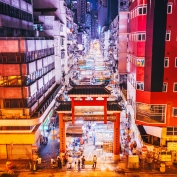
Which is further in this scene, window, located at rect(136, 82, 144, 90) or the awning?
the awning

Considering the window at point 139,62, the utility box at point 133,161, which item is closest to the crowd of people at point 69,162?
the utility box at point 133,161

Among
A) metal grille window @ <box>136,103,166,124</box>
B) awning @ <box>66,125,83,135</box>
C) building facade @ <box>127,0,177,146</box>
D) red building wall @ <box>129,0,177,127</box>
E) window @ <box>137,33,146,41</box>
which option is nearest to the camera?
building facade @ <box>127,0,177,146</box>

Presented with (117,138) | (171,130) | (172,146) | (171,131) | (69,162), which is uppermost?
(171,130)

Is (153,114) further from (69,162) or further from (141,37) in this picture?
(69,162)

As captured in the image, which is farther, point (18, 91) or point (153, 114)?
point (153, 114)

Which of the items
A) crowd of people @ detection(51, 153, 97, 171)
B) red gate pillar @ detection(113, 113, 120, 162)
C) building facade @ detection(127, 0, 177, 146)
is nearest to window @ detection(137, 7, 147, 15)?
building facade @ detection(127, 0, 177, 146)

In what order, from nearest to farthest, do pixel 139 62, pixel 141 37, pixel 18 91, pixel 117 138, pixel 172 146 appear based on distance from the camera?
pixel 18 91 → pixel 141 37 → pixel 172 146 → pixel 139 62 → pixel 117 138

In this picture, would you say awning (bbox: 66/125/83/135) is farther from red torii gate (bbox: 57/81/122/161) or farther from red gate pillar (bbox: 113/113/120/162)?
red gate pillar (bbox: 113/113/120/162)

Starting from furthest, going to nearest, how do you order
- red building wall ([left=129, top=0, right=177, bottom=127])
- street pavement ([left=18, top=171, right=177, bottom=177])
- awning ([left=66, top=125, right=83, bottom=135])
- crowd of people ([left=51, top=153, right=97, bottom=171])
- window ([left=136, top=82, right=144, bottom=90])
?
awning ([left=66, top=125, right=83, bottom=135])
window ([left=136, top=82, right=144, bottom=90])
crowd of people ([left=51, top=153, right=97, bottom=171])
red building wall ([left=129, top=0, right=177, bottom=127])
street pavement ([left=18, top=171, right=177, bottom=177])

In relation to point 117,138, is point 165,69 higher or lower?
higher

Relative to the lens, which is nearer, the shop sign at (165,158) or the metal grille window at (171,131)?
the shop sign at (165,158)

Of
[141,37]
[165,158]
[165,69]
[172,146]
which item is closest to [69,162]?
[165,158]

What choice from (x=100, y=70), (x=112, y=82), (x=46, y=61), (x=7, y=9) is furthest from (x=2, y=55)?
(x=100, y=70)

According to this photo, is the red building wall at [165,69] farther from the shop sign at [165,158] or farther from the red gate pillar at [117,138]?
the red gate pillar at [117,138]
